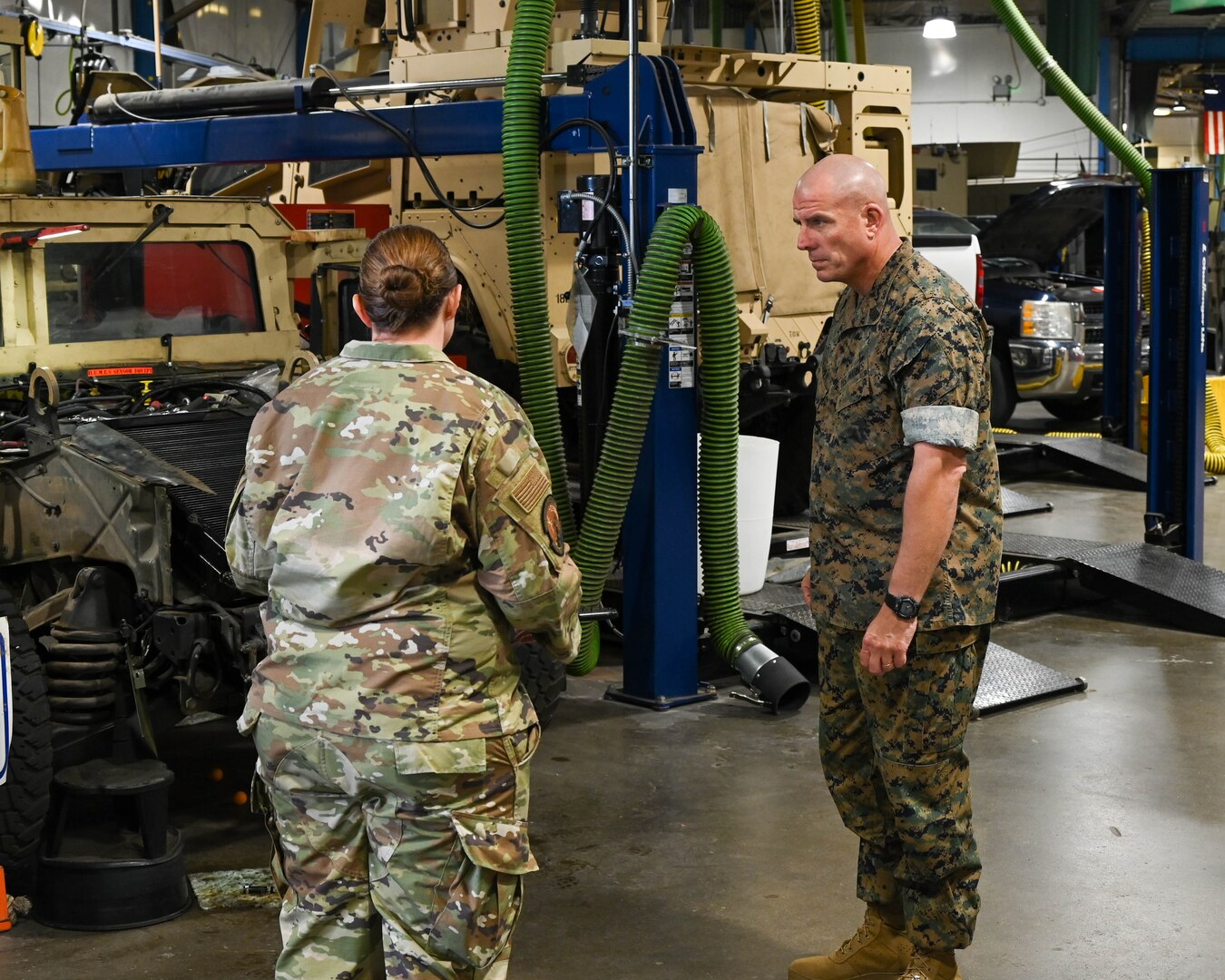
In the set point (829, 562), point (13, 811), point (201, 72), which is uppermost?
point (201, 72)

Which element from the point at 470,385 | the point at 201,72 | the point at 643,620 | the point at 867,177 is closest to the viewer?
the point at 470,385

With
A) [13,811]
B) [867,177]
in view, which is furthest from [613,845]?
[867,177]

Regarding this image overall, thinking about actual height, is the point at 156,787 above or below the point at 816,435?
below

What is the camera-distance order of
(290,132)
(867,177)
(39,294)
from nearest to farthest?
(867,177) < (39,294) < (290,132)

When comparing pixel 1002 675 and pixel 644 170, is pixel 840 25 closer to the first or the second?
pixel 644 170

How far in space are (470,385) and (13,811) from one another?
2283mm

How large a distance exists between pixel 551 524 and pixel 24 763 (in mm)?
2166

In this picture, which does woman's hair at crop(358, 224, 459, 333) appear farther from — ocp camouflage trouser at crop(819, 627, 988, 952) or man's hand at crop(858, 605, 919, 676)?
ocp camouflage trouser at crop(819, 627, 988, 952)

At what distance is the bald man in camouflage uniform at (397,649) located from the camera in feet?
8.48

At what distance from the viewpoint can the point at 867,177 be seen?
11.1ft

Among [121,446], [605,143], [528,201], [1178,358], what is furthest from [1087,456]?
→ [121,446]

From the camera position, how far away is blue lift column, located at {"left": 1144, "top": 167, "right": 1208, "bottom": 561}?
7926 mm

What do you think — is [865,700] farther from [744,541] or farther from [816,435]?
[744,541]

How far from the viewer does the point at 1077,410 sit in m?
13.9
